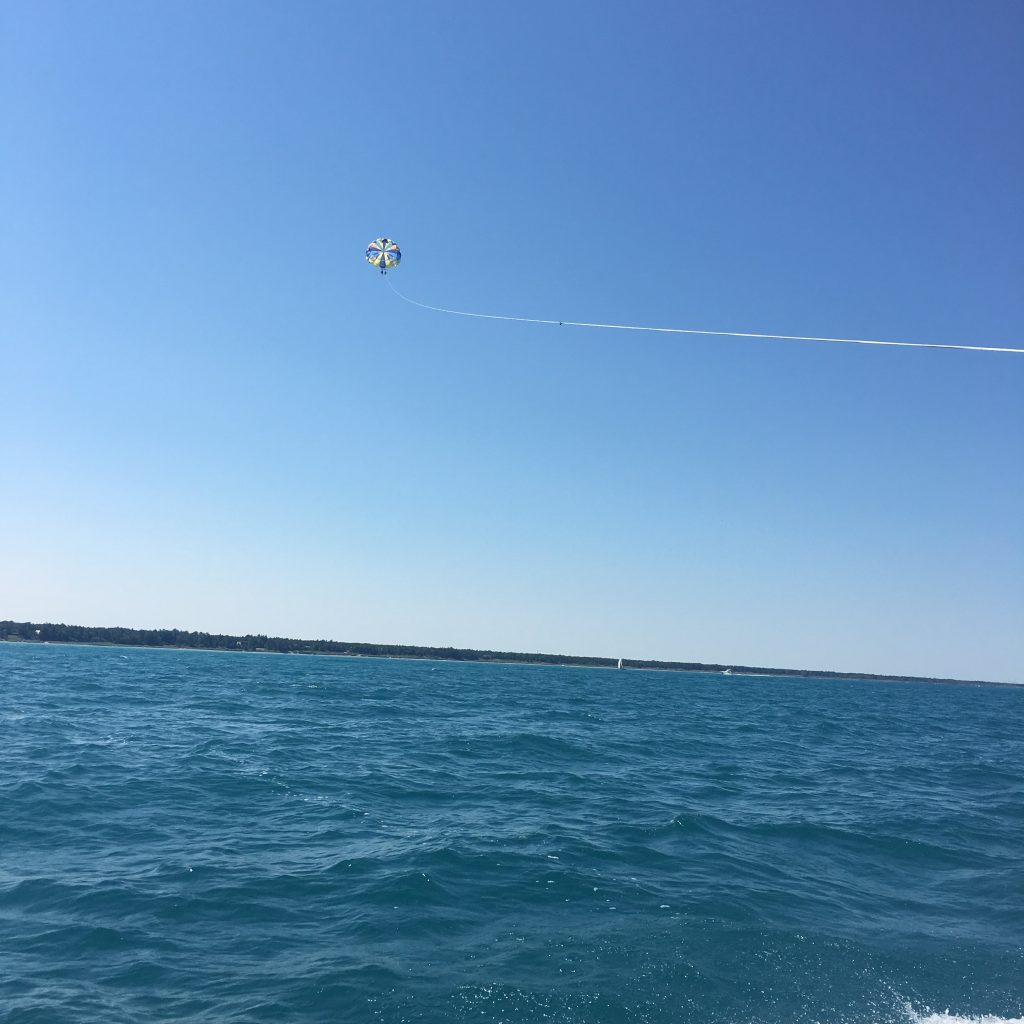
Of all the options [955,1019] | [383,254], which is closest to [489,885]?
[955,1019]

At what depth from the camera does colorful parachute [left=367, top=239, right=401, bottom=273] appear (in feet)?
64.5

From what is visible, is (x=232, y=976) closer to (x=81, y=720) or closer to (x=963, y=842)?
(x=963, y=842)

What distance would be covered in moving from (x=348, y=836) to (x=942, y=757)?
26019 mm

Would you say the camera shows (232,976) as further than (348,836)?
No

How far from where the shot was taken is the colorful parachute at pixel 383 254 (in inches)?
774

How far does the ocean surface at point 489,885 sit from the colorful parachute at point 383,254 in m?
13.5

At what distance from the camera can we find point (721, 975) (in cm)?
901

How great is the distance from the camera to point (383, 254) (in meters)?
19.9

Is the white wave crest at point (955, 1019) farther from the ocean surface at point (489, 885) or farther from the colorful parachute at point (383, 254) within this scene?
the colorful parachute at point (383, 254)

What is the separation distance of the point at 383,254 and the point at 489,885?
15648 millimetres

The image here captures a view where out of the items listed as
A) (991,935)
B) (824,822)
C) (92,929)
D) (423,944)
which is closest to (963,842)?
(824,822)

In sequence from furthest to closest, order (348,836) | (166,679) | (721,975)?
1. (166,679)
2. (348,836)
3. (721,975)

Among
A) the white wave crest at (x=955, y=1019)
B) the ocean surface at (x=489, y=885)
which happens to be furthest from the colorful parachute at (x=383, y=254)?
the white wave crest at (x=955, y=1019)

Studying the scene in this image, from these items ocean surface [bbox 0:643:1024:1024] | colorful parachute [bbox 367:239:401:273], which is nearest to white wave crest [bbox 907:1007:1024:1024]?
ocean surface [bbox 0:643:1024:1024]
